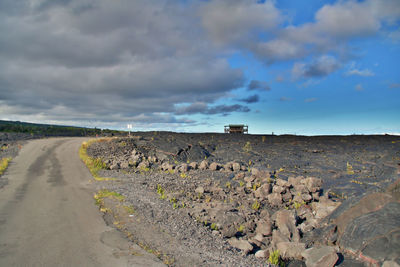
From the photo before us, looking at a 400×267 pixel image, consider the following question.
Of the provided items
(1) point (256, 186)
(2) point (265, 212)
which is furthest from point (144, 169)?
(2) point (265, 212)

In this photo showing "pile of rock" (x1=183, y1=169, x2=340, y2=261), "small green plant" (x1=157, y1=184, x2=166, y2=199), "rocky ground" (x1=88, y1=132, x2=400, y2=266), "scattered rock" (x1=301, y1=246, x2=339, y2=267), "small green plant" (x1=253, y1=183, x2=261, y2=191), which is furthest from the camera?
"small green plant" (x1=253, y1=183, x2=261, y2=191)

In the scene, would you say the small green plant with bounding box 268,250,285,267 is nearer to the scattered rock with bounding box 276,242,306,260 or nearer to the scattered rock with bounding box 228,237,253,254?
the scattered rock with bounding box 276,242,306,260

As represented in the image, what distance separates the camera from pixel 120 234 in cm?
757

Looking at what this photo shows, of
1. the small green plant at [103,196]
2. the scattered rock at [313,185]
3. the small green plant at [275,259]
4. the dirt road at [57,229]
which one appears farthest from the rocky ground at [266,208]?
the dirt road at [57,229]

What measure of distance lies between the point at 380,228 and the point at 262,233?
3.22m

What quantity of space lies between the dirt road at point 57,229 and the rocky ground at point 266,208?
2.26ft

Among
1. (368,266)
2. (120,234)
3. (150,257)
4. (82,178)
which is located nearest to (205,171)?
(82,178)

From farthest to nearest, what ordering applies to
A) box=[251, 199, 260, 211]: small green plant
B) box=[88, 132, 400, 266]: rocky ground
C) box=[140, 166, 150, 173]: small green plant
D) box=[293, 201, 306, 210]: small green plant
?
box=[140, 166, 150, 173]: small green plant → box=[251, 199, 260, 211]: small green plant → box=[293, 201, 306, 210]: small green plant → box=[88, 132, 400, 266]: rocky ground

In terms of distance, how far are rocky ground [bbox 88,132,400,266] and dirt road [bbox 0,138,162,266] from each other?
0.69 m


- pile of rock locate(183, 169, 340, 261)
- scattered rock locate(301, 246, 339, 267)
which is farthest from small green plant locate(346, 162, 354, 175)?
scattered rock locate(301, 246, 339, 267)

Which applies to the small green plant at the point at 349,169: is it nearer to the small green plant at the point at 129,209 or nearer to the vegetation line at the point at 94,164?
the small green plant at the point at 129,209

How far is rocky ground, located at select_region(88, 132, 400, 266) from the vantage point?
614 centimetres

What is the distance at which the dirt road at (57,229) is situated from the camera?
245 inches

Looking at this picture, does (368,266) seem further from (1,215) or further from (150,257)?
(1,215)
